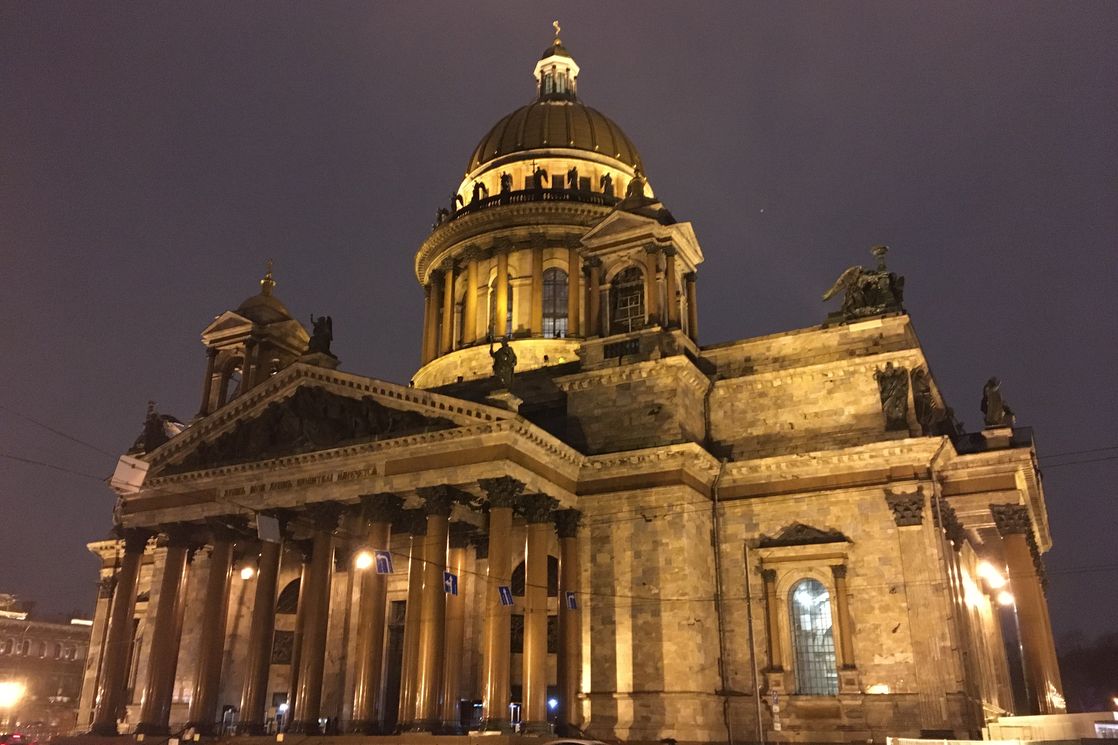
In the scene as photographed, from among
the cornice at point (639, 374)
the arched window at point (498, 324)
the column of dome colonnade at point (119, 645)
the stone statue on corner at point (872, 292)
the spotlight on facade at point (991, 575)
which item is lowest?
the column of dome colonnade at point (119, 645)

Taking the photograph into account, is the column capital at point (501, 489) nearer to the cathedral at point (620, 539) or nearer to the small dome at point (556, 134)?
the cathedral at point (620, 539)

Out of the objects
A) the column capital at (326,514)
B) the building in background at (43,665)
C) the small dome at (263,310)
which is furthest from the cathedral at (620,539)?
the building in background at (43,665)

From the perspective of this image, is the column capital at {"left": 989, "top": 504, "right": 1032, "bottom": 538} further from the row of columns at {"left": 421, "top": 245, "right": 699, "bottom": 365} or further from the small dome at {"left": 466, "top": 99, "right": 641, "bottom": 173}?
the small dome at {"left": 466, "top": 99, "right": 641, "bottom": 173}

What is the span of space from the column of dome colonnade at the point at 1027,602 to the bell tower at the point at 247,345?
1168 inches

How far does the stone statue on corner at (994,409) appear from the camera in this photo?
3394cm

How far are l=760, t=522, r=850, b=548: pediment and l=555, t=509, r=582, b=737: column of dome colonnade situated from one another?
628 centimetres

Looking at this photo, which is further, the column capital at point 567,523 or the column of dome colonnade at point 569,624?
the column capital at point 567,523

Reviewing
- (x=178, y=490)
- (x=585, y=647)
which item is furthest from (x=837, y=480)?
(x=178, y=490)

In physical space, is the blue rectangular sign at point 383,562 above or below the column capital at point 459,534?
below

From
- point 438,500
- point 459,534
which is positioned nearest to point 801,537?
point 459,534

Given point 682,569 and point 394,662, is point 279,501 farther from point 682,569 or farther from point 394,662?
point 682,569

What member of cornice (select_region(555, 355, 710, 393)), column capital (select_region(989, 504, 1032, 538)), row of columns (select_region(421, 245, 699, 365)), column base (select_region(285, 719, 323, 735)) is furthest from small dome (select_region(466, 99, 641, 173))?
column base (select_region(285, 719, 323, 735))

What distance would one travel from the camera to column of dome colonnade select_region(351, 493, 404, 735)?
28609mm

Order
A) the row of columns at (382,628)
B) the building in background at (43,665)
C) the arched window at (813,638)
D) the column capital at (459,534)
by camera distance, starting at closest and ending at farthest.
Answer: the row of columns at (382,628), the arched window at (813,638), the column capital at (459,534), the building in background at (43,665)
